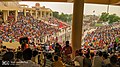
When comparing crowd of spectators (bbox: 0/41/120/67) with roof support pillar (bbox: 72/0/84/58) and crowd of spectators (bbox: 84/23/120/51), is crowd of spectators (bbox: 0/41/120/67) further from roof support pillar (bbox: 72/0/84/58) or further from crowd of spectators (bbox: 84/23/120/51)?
crowd of spectators (bbox: 84/23/120/51)

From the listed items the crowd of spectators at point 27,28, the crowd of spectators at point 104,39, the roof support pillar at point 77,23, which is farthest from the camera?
the crowd of spectators at point 27,28

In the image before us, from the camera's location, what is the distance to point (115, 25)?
1161 inches

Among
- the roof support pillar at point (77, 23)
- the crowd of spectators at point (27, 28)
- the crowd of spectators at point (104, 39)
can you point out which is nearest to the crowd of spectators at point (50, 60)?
the roof support pillar at point (77, 23)

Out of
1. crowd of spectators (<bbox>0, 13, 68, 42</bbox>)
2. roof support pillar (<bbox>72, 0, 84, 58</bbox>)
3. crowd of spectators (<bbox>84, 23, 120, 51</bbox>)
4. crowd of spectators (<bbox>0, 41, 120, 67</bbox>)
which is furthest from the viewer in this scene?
crowd of spectators (<bbox>0, 13, 68, 42</bbox>)

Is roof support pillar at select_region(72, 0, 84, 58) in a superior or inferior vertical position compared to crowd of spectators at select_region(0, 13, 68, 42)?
superior

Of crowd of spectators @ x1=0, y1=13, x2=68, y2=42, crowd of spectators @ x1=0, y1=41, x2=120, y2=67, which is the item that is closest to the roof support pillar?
crowd of spectators @ x1=0, y1=41, x2=120, y2=67

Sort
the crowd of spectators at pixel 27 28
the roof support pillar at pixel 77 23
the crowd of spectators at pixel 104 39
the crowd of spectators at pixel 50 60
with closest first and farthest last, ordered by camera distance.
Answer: the crowd of spectators at pixel 50 60 → the roof support pillar at pixel 77 23 → the crowd of spectators at pixel 104 39 → the crowd of spectators at pixel 27 28

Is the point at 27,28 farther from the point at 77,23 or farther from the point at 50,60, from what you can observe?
the point at 50,60

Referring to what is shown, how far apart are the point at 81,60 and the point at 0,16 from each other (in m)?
22.6

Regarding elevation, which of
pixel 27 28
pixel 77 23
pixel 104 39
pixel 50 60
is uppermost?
pixel 77 23

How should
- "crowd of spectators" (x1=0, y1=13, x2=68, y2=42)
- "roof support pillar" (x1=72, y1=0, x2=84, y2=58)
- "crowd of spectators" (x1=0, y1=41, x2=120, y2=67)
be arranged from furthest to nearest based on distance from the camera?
"crowd of spectators" (x1=0, y1=13, x2=68, y2=42) → "roof support pillar" (x1=72, y1=0, x2=84, y2=58) → "crowd of spectators" (x1=0, y1=41, x2=120, y2=67)

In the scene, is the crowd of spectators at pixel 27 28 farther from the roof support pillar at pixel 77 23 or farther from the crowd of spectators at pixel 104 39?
the roof support pillar at pixel 77 23

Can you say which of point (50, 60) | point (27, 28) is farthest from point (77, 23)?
point (27, 28)

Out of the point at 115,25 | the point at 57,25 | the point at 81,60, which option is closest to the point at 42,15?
the point at 57,25
